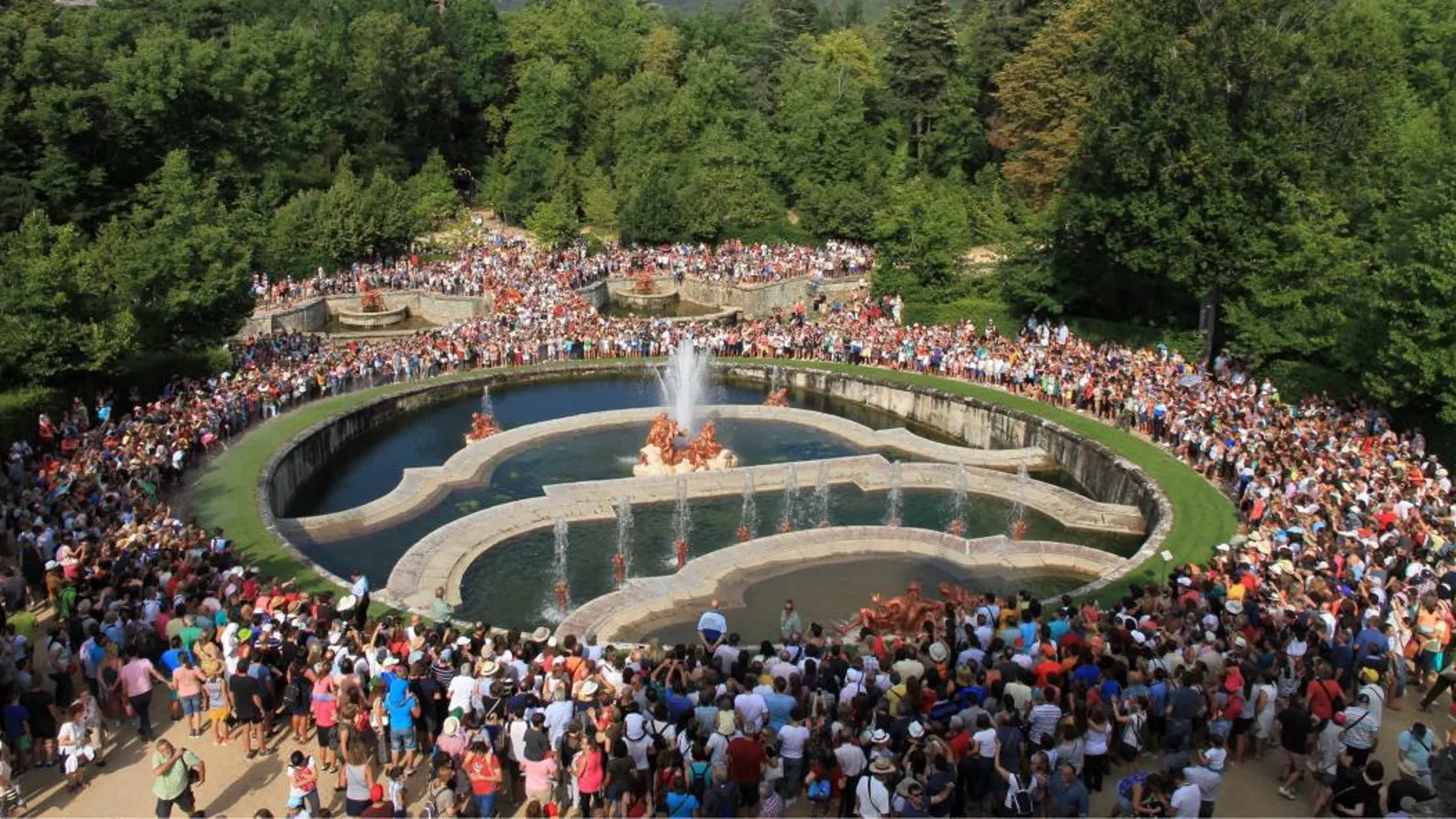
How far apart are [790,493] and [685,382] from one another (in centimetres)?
893

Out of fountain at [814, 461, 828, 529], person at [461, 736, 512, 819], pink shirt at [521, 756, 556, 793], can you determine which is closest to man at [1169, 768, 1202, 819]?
person at [461, 736, 512, 819]

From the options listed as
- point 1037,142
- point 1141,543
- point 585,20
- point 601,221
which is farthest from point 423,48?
point 1141,543

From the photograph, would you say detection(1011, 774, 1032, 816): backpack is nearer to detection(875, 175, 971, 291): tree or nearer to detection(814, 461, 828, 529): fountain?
detection(814, 461, 828, 529): fountain

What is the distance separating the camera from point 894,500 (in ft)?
108

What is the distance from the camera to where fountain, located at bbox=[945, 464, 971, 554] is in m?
30.8

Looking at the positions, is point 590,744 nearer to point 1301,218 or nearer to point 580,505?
point 580,505

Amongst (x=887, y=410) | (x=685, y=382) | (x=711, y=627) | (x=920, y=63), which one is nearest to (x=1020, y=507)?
(x=887, y=410)

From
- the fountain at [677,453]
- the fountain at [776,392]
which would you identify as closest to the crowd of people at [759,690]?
the fountain at [677,453]

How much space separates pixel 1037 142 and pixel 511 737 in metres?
60.2

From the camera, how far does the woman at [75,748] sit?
49.4 feet

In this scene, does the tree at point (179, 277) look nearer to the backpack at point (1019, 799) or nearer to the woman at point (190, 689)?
the woman at point (190, 689)

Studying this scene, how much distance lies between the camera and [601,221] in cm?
7306

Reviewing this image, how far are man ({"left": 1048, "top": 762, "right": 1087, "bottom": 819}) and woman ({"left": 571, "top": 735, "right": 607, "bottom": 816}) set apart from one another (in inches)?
214

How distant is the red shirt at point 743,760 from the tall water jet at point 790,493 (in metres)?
17.6
